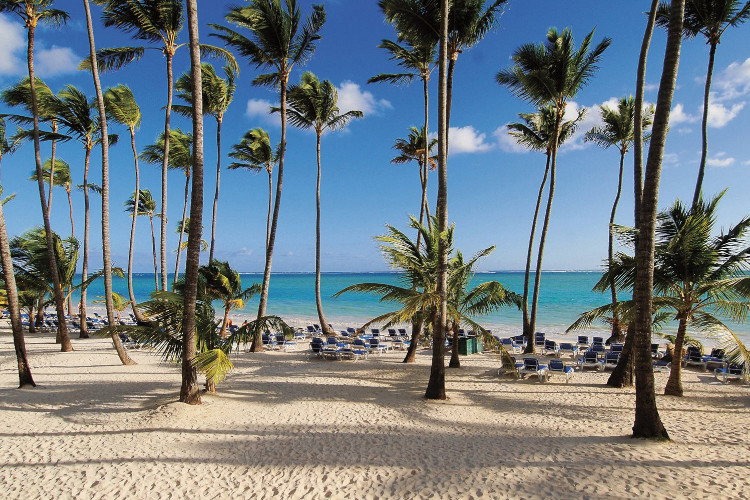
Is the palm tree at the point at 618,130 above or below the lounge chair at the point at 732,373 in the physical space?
above

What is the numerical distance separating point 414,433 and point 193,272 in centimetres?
485

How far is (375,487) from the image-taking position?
14.5 ft

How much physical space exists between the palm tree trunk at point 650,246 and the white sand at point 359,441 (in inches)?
15.5

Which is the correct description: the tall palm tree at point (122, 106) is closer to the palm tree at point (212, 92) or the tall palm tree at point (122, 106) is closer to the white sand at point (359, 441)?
the palm tree at point (212, 92)

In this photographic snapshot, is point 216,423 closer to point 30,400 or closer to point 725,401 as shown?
point 30,400

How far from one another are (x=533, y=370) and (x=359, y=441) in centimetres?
658

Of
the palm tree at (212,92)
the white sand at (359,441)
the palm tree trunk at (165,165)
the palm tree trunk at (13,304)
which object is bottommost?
the white sand at (359,441)

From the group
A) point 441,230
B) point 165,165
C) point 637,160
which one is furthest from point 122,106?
point 637,160

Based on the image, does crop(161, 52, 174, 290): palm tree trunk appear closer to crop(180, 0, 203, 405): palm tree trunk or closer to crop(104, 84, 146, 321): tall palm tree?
crop(104, 84, 146, 321): tall palm tree

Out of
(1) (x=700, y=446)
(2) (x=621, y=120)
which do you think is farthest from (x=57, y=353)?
(2) (x=621, y=120)

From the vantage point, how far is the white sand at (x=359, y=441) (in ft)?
14.4

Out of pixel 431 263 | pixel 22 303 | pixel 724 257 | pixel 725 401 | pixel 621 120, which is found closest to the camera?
pixel 724 257

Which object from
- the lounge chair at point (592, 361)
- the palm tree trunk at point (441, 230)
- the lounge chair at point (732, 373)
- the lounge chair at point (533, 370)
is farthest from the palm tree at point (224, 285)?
the lounge chair at point (732, 373)

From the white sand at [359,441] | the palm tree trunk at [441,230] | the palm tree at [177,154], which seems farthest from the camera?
the palm tree at [177,154]
